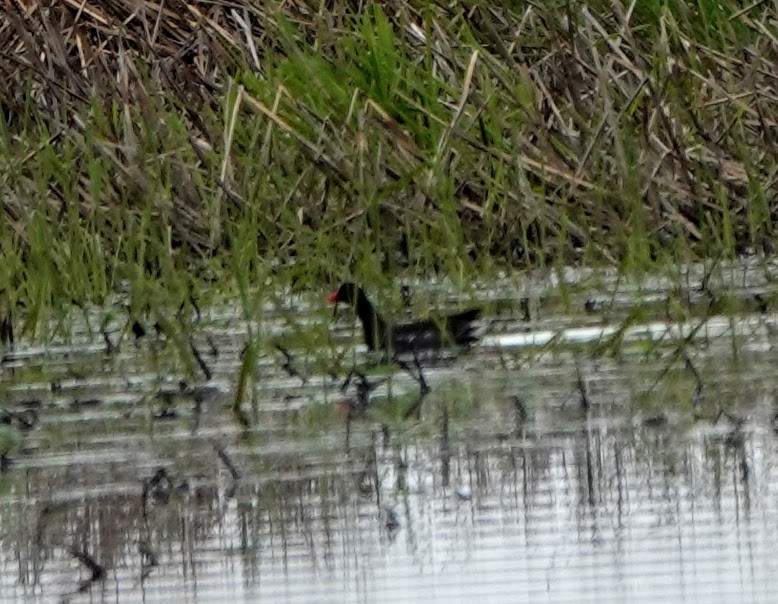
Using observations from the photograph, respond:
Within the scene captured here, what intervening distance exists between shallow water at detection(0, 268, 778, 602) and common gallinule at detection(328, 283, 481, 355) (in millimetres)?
43

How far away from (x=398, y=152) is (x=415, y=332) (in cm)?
151

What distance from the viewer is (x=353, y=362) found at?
3607mm

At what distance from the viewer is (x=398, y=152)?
5.22 m

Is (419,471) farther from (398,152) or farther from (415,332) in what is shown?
(398,152)

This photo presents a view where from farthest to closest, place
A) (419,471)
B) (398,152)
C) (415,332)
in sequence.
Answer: (398,152)
(415,332)
(419,471)

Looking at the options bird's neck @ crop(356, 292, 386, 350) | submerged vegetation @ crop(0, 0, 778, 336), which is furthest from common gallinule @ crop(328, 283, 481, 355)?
submerged vegetation @ crop(0, 0, 778, 336)

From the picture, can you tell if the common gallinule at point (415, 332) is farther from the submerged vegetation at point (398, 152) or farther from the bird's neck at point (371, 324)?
the submerged vegetation at point (398, 152)

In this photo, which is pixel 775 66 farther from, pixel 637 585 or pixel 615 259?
pixel 637 585

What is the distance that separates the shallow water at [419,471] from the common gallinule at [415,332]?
43mm

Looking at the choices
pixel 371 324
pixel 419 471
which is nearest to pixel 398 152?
pixel 371 324

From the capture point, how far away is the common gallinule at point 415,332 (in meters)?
3.68

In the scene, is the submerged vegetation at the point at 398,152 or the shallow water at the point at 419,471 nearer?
the shallow water at the point at 419,471

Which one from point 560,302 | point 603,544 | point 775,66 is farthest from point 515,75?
point 603,544

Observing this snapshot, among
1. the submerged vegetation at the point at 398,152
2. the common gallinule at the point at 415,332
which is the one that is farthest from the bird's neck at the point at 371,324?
the submerged vegetation at the point at 398,152
